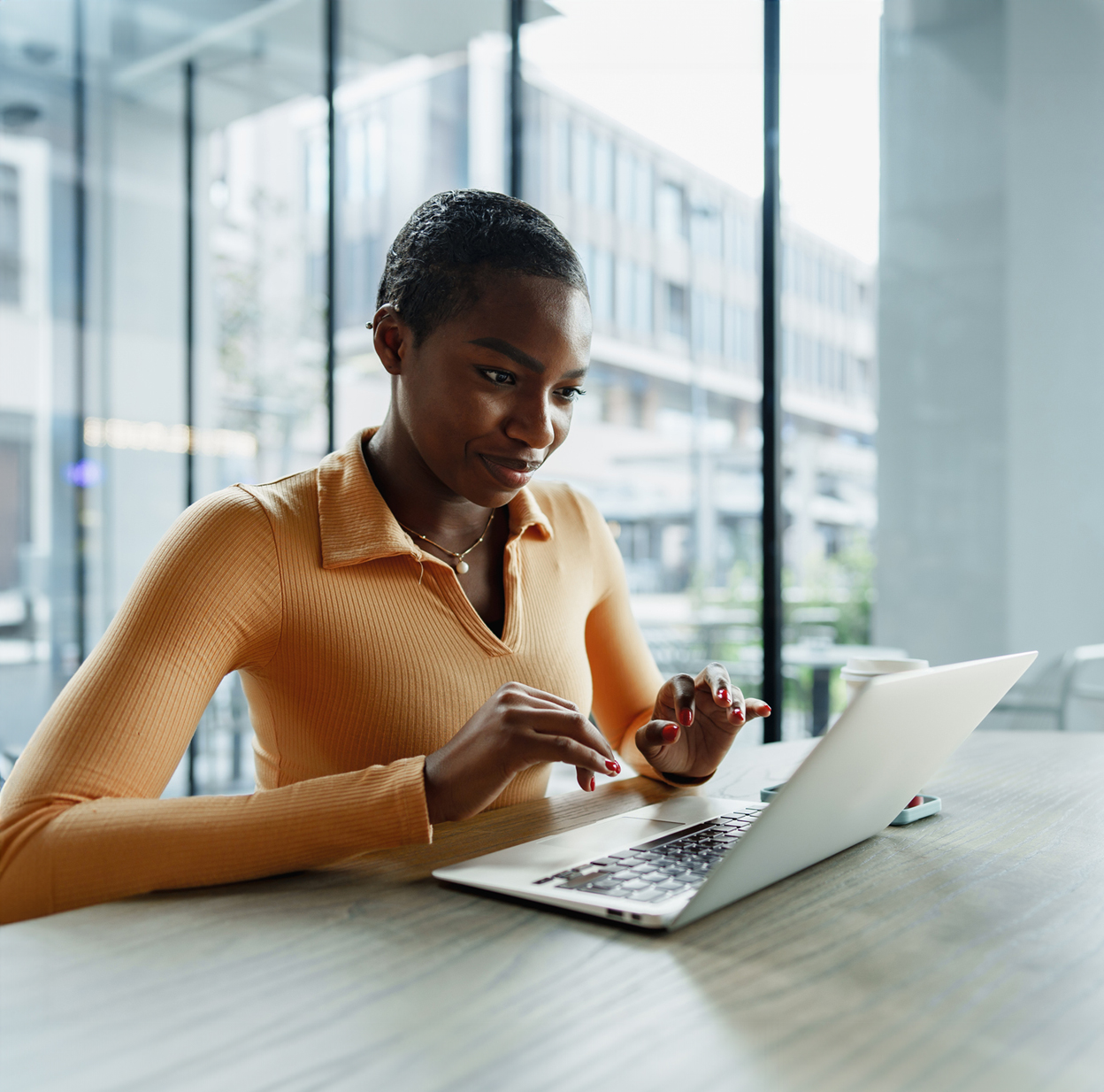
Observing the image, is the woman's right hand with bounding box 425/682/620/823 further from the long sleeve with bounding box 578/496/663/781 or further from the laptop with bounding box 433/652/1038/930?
the long sleeve with bounding box 578/496/663/781

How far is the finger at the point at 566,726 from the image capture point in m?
0.85

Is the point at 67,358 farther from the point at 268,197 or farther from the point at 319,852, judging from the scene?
the point at 319,852

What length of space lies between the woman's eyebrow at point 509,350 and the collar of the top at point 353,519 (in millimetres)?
228

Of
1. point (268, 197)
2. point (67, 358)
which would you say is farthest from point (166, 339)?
point (268, 197)

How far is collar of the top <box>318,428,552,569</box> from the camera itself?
1123 millimetres

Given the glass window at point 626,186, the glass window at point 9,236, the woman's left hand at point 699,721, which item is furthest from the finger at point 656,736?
the glass window at point 9,236

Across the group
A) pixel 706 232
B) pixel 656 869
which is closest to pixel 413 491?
pixel 656 869

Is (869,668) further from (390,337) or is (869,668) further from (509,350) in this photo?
(390,337)

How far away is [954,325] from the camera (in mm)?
3131

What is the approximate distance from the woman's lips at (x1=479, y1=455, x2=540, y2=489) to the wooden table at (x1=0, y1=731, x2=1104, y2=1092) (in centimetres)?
47

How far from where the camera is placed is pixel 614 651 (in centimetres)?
149

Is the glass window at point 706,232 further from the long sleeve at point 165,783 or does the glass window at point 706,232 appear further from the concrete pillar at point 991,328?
the long sleeve at point 165,783

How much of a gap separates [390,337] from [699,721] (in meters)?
0.59

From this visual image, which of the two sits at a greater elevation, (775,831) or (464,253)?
(464,253)
